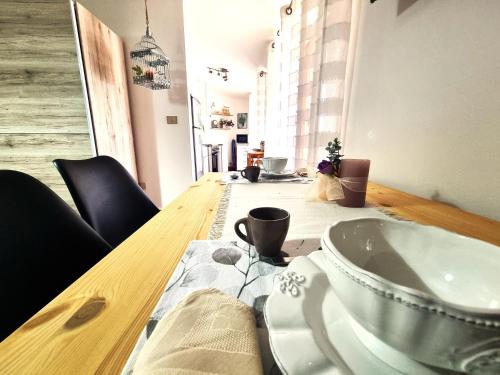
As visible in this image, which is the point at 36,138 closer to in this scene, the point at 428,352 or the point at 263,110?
the point at 428,352

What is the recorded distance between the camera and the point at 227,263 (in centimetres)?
Result: 40

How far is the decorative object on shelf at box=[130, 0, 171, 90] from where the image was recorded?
1718 millimetres

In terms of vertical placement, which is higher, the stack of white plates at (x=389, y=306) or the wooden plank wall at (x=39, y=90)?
the wooden plank wall at (x=39, y=90)

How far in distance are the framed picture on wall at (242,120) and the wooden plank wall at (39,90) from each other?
6550 millimetres

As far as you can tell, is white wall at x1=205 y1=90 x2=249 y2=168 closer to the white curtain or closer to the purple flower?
the white curtain

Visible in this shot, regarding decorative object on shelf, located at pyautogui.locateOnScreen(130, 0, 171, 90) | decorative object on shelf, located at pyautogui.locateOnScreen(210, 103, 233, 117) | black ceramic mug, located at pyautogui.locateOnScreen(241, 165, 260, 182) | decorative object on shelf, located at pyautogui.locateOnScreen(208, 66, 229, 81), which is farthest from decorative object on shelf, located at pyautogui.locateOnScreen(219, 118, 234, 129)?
black ceramic mug, located at pyautogui.locateOnScreen(241, 165, 260, 182)

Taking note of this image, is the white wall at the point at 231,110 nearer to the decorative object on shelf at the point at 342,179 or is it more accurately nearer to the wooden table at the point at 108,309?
the decorative object on shelf at the point at 342,179

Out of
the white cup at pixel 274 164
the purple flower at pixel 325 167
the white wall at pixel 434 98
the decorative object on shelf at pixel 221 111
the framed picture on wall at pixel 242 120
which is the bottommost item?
the white cup at pixel 274 164

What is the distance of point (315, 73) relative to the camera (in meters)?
1.52

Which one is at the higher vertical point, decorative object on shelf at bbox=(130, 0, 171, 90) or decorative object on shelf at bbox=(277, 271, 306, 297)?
decorative object on shelf at bbox=(130, 0, 171, 90)

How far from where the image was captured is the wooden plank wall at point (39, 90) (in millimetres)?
1457

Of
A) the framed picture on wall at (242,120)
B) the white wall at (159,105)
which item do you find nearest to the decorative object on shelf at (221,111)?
the framed picture on wall at (242,120)

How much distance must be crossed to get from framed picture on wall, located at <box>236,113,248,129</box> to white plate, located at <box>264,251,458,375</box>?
26.1 feet

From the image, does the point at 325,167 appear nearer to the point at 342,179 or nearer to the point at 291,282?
the point at 342,179
